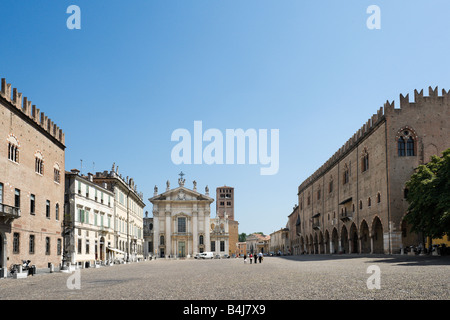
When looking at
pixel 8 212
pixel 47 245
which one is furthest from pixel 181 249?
pixel 8 212

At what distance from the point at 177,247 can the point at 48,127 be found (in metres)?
67.0

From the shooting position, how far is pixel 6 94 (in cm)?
2794

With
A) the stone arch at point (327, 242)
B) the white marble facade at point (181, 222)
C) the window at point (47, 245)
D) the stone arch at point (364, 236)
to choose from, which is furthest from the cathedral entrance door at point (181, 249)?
the window at point (47, 245)

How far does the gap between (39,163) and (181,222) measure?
68.0 meters

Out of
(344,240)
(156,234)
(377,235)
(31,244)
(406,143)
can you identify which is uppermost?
(406,143)

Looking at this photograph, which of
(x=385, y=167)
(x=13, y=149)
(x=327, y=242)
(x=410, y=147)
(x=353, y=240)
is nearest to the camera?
(x=13, y=149)

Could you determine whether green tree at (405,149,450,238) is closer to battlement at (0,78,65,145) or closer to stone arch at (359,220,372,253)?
stone arch at (359,220,372,253)

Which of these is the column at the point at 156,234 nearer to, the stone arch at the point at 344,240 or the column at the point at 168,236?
the column at the point at 168,236

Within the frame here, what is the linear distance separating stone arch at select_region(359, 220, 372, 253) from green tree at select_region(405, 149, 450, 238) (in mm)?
15575

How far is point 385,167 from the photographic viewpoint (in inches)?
1688

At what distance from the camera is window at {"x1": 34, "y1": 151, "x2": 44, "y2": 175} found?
32.9 m

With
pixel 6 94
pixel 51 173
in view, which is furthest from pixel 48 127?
pixel 6 94

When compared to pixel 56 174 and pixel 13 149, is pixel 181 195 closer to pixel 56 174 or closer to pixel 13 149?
pixel 56 174
